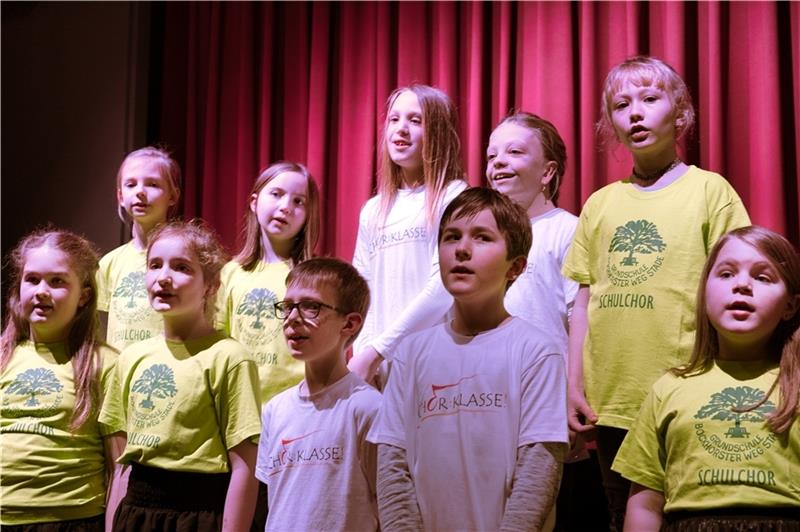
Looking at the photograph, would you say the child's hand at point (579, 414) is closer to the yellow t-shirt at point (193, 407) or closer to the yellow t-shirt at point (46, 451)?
the yellow t-shirt at point (193, 407)

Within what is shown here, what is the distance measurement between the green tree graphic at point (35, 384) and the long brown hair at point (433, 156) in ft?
3.57

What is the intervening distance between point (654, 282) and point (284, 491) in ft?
3.46

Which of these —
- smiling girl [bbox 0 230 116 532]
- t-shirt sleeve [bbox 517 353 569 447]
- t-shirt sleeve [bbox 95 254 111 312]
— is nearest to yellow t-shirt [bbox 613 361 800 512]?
t-shirt sleeve [bbox 517 353 569 447]

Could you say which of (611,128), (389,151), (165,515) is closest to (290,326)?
(165,515)

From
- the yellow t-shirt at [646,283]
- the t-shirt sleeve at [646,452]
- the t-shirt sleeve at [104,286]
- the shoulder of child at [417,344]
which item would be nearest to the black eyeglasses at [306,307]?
the shoulder of child at [417,344]

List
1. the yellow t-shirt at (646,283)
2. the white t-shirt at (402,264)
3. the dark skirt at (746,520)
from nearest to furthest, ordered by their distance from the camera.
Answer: the dark skirt at (746,520) < the yellow t-shirt at (646,283) < the white t-shirt at (402,264)

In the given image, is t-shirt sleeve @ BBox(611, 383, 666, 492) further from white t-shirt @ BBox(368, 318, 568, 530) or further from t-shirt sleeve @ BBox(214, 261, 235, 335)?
t-shirt sleeve @ BBox(214, 261, 235, 335)

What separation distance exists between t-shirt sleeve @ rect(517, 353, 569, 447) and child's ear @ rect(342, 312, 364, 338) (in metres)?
0.60

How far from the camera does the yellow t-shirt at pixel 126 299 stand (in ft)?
10.9

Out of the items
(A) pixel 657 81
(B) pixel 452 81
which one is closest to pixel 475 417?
(A) pixel 657 81

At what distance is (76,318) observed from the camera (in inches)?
122

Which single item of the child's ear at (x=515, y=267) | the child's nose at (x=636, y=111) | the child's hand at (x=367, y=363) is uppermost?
the child's nose at (x=636, y=111)

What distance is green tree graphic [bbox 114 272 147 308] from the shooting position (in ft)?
11.1

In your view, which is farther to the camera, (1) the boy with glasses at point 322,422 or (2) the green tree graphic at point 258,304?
(2) the green tree graphic at point 258,304
